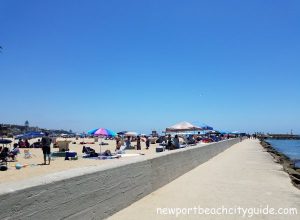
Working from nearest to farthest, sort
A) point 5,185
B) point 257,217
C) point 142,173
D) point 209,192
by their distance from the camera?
point 5,185 → point 257,217 → point 142,173 → point 209,192

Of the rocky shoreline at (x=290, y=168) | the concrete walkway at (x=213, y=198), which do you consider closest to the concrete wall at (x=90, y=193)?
the concrete walkway at (x=213, y=198)

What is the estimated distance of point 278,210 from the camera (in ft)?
23.0

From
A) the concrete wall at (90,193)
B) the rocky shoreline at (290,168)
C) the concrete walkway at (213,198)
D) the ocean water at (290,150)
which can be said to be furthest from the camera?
the ocean water at (290,150)

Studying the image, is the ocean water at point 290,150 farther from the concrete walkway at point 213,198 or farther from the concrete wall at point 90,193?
the concrete wall at point 90,193

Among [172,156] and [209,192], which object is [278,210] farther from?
[172,156]

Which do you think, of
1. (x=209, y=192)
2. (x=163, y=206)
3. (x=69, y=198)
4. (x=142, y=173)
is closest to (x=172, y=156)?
(x=209, y=192)

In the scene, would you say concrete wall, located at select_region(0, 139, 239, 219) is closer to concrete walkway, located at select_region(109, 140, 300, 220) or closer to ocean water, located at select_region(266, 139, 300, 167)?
concrete walkway, located at select_region(109, 140, 300, 220)

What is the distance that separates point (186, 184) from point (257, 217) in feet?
11.3

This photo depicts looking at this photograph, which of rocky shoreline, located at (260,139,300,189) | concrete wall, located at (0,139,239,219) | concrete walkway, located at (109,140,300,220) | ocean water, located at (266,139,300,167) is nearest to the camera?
concrete wall, located at (0,139,239,219)

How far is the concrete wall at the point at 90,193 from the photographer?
3988 millimetres

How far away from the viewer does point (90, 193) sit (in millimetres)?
5465

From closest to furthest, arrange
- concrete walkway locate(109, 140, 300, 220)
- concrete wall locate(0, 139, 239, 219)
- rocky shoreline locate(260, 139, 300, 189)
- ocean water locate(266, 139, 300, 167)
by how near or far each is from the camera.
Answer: concrete wall locate(0, 139, 239, 219)
concrete walkway locate(109, 140, 300, 220)
rocky shoreline locate(260, 139, 300, 189)
ocean water locate(266, 139, 300, 167)

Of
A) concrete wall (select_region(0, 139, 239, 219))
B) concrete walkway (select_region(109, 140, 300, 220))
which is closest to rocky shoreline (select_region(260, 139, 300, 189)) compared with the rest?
concrete walkway (select_region(109, 140, 300, 220))

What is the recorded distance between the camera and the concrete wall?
3988 mm
